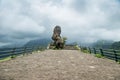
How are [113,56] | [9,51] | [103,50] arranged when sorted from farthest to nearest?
[103,50]
[9,51]
[113,56]

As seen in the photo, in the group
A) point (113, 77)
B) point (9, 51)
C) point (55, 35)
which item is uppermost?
point (55, 35)

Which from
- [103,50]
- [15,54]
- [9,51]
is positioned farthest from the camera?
[103,50]

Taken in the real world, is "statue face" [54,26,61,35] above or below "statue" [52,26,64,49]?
above

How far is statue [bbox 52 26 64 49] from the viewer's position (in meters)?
68.0

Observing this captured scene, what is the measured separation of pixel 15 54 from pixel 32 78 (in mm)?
18022

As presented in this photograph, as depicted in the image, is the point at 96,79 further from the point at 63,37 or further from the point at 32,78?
the point at 63,37

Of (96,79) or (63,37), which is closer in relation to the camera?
(96,79)

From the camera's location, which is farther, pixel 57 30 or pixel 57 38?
pixel 57 30

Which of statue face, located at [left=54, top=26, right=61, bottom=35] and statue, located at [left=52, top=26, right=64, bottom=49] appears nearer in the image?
statue, located at [left=52, top=26, right=64, bottom=49]

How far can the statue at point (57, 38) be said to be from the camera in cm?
6800

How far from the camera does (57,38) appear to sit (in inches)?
2766

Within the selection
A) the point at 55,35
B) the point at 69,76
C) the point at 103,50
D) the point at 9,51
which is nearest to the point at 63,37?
the point at 55,35

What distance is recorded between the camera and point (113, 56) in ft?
90.3

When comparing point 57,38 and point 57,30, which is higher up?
point 57,30
